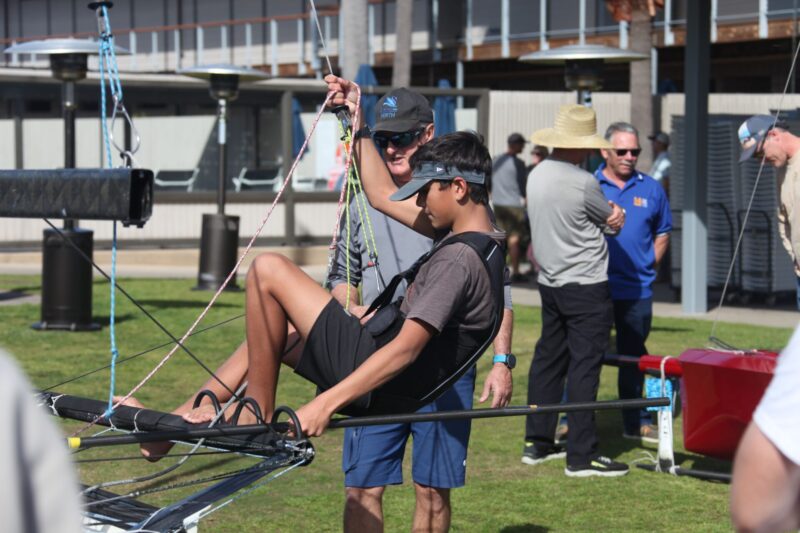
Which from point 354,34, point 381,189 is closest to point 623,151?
point 381,189

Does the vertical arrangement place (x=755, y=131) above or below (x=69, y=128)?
below

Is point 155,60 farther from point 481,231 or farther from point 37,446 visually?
point 37,446

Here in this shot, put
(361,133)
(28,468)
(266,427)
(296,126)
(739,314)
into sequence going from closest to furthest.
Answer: (28,468) → (266,427) → (361,133) → (739,314) → (296,126)

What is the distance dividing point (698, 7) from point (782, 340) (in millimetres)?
4260

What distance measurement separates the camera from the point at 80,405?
4.61 metres

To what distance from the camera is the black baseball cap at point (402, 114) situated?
17.3ft

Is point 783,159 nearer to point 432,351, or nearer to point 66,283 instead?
point 432,351

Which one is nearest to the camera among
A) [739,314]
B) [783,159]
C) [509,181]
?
[783,159]

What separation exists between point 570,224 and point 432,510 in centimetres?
288

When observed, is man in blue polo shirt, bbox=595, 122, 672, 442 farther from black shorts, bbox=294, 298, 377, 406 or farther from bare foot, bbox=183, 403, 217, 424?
bare foot, bbox=183, 403, 217, 424

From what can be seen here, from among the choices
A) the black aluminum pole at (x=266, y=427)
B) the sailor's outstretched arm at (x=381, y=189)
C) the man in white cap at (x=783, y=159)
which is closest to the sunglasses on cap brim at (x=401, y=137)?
the sailor's outstretched arm at (x=381, y=189)

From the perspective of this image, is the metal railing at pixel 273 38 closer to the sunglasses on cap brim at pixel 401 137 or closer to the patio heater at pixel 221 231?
the patio heater at pixel 221 231

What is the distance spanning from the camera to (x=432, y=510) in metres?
5.31

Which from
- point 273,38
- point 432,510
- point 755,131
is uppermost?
point 273,38
